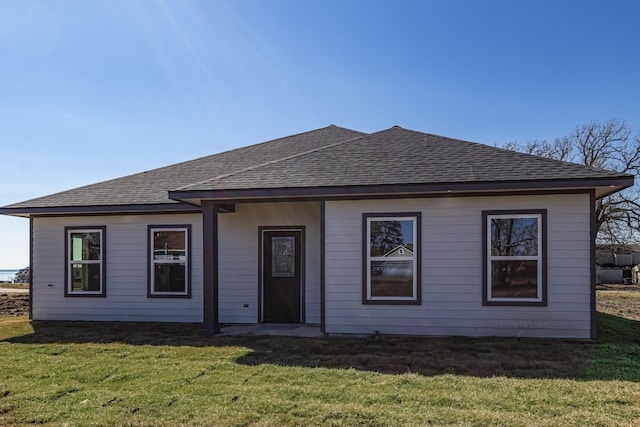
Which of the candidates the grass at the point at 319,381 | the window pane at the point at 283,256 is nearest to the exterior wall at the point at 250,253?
the window pane at the point at 283,256

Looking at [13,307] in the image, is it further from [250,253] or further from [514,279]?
[514,279]

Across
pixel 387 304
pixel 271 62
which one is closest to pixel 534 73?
pixel 271 62

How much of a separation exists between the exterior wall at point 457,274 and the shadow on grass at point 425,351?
1.07 ft

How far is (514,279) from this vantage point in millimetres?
8148

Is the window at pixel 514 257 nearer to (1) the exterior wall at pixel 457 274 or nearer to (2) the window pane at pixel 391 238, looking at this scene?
(1) the exterior wall at pixel 457 274

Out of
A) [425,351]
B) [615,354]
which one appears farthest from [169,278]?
[615,354]

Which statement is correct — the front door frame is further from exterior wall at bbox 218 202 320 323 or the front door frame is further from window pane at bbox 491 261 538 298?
window pane at bbox 491 261 538 298

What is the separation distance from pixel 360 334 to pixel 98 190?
709cm

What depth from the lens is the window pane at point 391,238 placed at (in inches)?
333

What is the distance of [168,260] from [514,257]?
6702 mm

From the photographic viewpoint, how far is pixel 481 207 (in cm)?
823

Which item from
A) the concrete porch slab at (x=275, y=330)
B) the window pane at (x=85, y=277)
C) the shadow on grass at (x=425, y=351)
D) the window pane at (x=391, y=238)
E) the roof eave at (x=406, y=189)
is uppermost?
the roof eave at (x=406, y=189)

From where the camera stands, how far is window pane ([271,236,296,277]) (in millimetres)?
10250

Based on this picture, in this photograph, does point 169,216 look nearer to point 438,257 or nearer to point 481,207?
point 438,257
